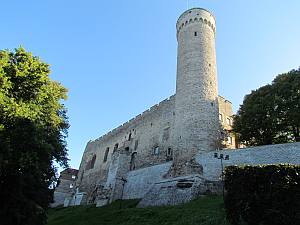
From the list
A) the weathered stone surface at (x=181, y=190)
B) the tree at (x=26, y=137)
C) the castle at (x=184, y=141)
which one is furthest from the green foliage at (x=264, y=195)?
the tree at (x=26, y=137)

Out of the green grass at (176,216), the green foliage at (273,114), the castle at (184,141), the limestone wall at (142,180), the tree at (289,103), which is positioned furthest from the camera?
the limestone wall at (142,180)

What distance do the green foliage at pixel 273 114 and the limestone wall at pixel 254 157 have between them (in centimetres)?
441

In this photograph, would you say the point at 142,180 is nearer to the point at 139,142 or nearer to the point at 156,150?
the point at 156,150

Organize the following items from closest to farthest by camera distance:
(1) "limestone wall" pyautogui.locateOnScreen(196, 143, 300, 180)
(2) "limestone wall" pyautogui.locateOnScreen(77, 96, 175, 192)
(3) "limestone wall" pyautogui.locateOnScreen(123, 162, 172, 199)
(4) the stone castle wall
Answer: (1) "limestone wall" pyautogui.locateOnScreen(196, 143, 300, 180) → (3) "limestone wall" pyautogui.locateOnScreen(123, 162, 172, 199) → (4) the stone castle wall → (2) "limestone wall" pyautogui.locateOnScreen(77, 96, 175, 192)

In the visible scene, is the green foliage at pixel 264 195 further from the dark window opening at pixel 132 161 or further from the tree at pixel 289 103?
the dark window opening at pixel 132 161

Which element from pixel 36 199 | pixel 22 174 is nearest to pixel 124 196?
pixel 36 199

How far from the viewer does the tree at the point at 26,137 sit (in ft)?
50.1

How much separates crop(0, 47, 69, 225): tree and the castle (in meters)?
7.96

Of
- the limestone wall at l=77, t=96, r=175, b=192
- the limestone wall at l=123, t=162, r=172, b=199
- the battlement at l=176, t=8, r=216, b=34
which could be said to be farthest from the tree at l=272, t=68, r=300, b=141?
the limestone wall at l=77, t=96, r=175, b=192

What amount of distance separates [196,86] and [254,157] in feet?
27.5

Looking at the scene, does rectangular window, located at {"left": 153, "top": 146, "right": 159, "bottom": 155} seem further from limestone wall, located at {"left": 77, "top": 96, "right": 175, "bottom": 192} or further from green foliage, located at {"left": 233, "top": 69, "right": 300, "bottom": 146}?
green foliage, located at {"left": 233, "top": 69, "right": 300, "bottom": 146}

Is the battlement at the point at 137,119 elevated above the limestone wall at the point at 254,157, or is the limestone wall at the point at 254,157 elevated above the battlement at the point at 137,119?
the battlement at the point at 137,119

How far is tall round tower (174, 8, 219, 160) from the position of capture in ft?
80.1

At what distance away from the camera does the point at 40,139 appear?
15.9 m
